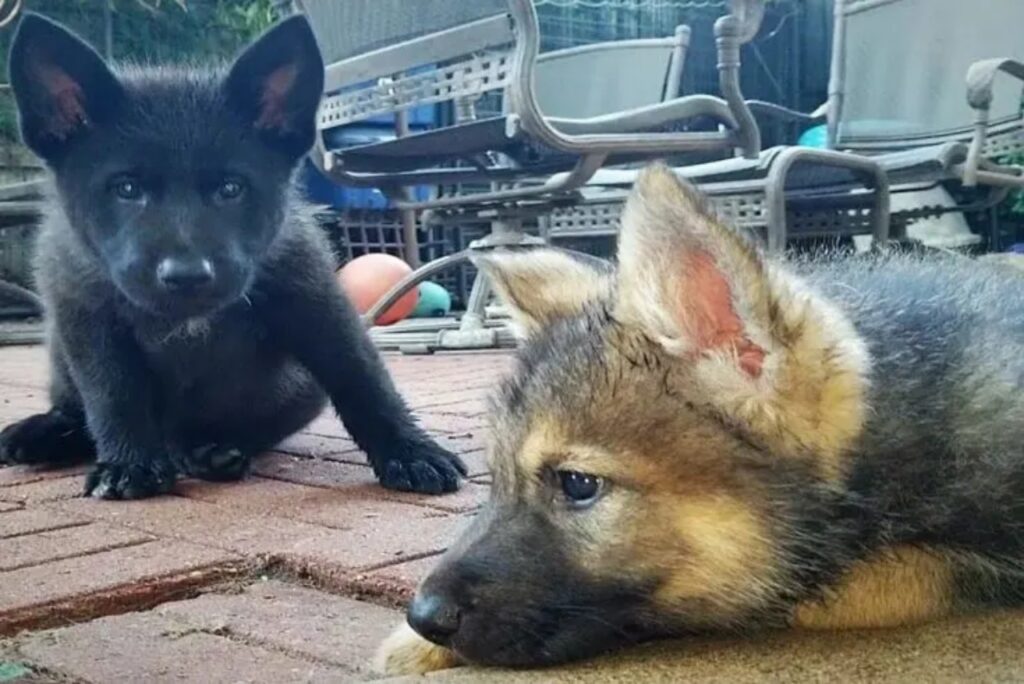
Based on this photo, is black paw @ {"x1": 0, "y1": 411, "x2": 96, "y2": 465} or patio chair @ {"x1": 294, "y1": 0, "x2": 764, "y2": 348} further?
patio chair @ {"x1": 294, "y1": 0, "x2": 764, "y2": 348}

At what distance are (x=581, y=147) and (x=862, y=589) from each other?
3.66 meters

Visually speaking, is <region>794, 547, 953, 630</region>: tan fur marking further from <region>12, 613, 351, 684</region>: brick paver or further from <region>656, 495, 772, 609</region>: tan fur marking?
<region>12, 613, 351, 684</region>: brick paver

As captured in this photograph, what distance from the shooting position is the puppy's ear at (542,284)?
2006 mm

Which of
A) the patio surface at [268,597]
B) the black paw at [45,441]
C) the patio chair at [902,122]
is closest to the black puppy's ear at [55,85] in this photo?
the black paw at [45,441]

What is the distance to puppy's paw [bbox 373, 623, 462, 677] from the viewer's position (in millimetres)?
1753

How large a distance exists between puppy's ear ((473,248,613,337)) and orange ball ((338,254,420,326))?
16.4 ft

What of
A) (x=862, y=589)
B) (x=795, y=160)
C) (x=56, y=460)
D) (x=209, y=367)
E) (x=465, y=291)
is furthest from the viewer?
(x=465, y=291)

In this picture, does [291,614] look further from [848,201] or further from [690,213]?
[848,201]

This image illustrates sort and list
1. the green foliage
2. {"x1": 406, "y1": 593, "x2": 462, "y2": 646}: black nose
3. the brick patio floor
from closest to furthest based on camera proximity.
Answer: {"x1": 406, "y1": 593, "x2": 462, "y2": 646}: black nose
the brick patio floor
the green foliage

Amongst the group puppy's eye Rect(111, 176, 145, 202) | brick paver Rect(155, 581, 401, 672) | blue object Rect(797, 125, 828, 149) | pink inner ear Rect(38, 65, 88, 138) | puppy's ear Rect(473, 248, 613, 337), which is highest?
pink inner ear Rect(38, 65, 88, 138)

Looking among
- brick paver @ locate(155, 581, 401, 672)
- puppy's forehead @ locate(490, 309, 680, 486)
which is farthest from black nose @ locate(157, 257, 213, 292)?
puppy's forehead @ locate(490, 309, 680, 486)

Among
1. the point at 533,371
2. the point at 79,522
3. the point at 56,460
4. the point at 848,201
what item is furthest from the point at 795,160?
the point at 533,371

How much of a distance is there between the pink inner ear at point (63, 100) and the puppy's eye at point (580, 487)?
77.9 inches

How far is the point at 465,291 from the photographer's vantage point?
374 inches
